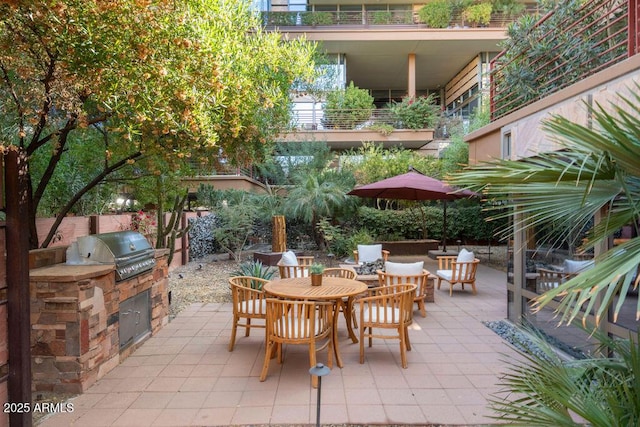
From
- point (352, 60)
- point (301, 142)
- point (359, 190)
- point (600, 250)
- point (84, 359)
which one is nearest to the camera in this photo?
point (84, 359)

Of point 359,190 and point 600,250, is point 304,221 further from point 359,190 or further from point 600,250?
point 600,250

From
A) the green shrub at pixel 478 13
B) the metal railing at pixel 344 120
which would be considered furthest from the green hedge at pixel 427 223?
the green shrub at pixel 478 13

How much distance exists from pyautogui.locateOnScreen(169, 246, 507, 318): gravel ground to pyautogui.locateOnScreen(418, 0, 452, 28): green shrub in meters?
10.6

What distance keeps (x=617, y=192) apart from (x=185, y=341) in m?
4.47

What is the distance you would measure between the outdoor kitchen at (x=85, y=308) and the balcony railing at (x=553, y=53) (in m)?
5.60

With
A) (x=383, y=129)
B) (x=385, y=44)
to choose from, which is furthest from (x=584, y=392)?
(x=385, y=44)

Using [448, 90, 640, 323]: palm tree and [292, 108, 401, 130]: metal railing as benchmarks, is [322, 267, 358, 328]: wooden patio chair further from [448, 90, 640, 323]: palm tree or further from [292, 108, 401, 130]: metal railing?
[292, 108, 401, 130]: metal railing

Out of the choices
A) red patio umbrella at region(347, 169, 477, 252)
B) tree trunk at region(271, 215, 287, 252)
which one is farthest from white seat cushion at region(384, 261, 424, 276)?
tree trunk at region(271, 215, 287, 252)

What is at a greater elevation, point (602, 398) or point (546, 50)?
point (546, 50)

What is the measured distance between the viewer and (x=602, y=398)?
64.7 inches

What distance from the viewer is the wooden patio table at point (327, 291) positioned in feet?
12.5

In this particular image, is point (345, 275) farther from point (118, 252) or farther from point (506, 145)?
point (506, 145)

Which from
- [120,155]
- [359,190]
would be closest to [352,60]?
[359,190]

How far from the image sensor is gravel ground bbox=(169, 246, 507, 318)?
22.1ft
